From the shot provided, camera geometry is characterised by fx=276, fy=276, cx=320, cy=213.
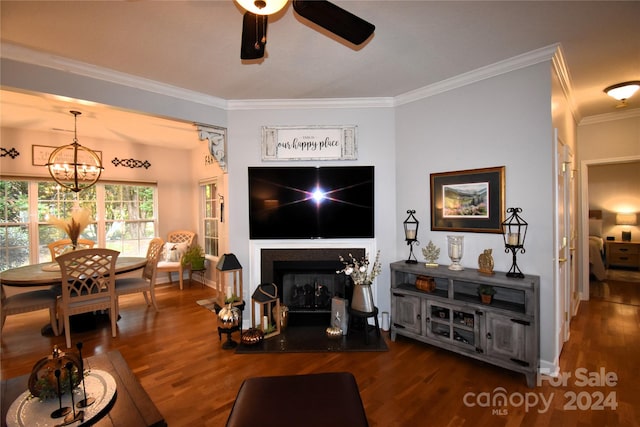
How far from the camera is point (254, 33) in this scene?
146cm

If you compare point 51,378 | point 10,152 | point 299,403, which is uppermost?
point 10,152

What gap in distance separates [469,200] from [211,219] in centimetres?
438

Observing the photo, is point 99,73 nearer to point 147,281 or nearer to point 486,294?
point 147,281

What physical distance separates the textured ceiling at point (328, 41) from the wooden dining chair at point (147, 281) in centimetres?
235

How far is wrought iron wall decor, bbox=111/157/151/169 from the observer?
4.86 meters

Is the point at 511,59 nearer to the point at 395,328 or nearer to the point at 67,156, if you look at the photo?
the point at 395,328

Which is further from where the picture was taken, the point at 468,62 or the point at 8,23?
the point at 468,62

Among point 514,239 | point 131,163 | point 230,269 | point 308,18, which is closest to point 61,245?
point 131,163

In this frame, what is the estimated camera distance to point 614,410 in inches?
75.0

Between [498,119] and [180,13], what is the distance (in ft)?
8.87

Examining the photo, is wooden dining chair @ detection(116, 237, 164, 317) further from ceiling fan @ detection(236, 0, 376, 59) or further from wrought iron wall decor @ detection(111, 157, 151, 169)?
ceiling fan @ detection(236, 0, 376, 59)

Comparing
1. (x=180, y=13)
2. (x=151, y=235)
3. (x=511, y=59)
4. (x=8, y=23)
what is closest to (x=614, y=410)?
(x=511, y=59)

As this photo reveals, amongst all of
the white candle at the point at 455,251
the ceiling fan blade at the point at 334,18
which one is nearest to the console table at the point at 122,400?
the ceiling fan blade at the point at 334,18

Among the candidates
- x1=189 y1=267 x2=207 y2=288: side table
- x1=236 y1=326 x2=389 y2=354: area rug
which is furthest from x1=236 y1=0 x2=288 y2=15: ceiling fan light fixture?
x1=189 y1=267 x2=207 y2=288: side table
